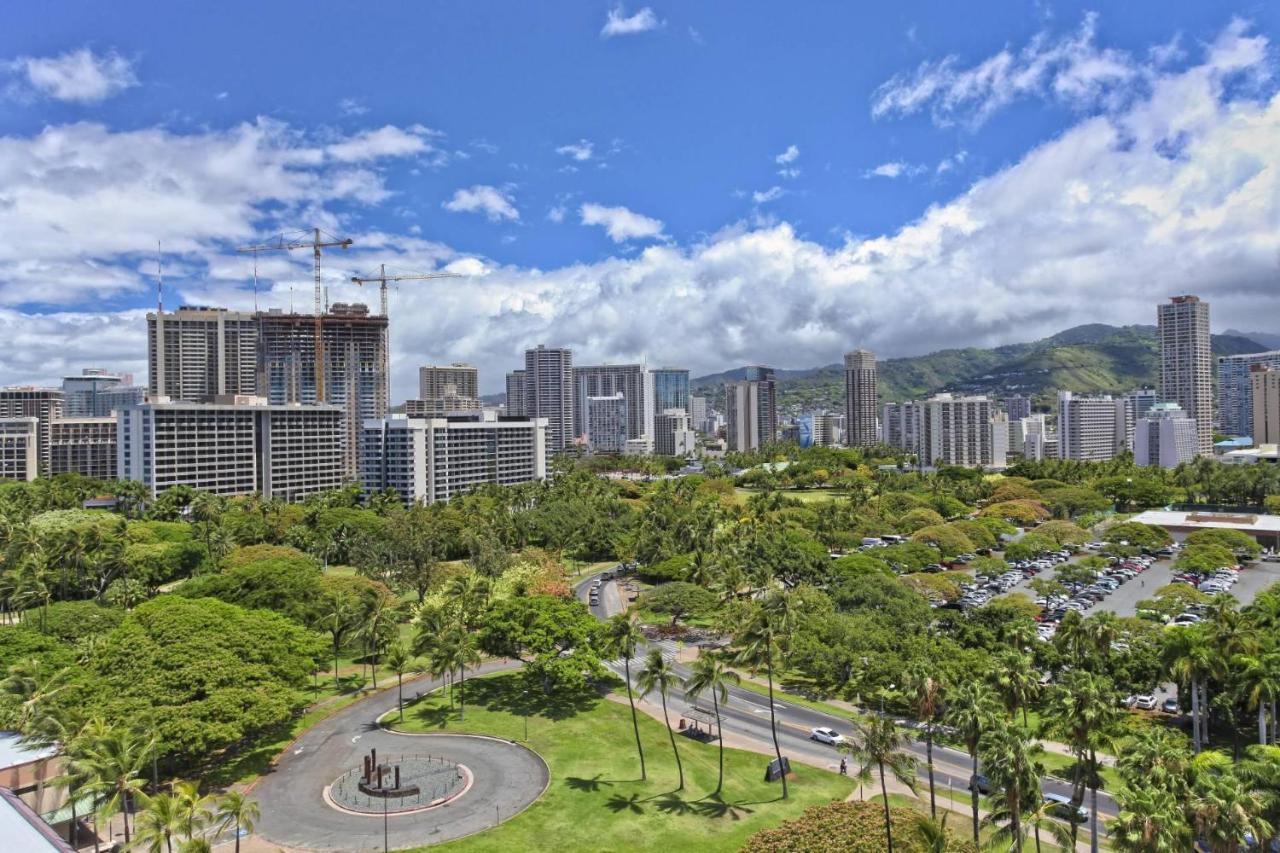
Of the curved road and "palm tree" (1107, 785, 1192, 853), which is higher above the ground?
"palm tree" (1107, 785, 1192, 853)

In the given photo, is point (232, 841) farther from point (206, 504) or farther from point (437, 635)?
point (206, 504)

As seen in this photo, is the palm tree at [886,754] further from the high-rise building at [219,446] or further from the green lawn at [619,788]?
the high-rise building at [219,446]

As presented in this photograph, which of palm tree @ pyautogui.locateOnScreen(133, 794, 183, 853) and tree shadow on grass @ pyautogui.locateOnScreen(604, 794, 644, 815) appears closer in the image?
palm tree @ pyautogui.locateOnScreen(133, 794, 183, 853)

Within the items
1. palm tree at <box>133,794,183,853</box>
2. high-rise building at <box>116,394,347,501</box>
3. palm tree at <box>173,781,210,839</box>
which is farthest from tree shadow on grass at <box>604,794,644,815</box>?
high-rise building at <box>116,394,347,501</box>

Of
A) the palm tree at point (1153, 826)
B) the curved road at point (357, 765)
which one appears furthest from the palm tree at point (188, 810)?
the palm tree at point (1153, 826)

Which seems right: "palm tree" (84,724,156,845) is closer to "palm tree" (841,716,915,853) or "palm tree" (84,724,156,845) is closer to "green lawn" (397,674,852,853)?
"green lawn" (397,674,852,853)

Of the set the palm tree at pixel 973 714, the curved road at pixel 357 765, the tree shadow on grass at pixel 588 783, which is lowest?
the curved road at pixel 357 765
